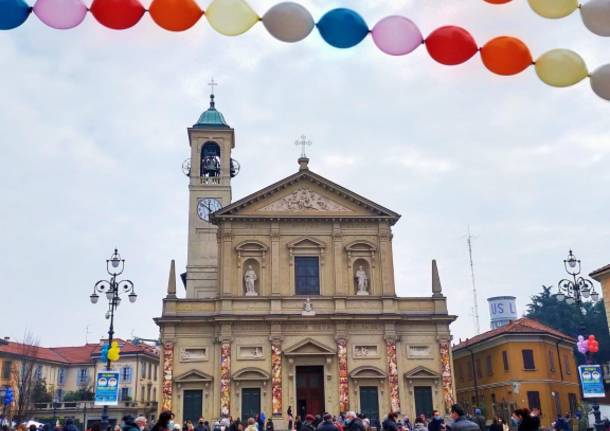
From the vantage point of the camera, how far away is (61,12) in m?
6.21

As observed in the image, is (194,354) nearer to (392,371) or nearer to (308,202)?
(392,371)

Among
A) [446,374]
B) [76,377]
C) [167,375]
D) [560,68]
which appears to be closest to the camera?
[560,68]

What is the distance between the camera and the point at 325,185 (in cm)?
3969

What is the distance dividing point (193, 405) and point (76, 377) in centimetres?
3923

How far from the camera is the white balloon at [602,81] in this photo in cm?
686

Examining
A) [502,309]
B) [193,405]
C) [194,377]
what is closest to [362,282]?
[194,377]

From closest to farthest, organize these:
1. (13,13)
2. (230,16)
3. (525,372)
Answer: (13,13), (230,16), (525,372)

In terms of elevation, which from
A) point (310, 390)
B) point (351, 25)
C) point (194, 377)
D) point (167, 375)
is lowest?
point (310, 390)

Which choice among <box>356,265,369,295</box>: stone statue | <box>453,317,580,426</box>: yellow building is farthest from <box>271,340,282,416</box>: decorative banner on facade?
<box>453,317,580,426</box>: yellow building

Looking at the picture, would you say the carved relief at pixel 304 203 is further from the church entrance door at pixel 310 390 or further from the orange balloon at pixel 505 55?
the orange balloon at pixel 505 55

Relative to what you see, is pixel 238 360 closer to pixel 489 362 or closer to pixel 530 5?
pixel 489 362

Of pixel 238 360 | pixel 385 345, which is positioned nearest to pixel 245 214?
pixel 238 360

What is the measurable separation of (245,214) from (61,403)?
3145 cm

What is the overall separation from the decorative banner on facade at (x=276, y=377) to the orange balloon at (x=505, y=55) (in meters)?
30.8
